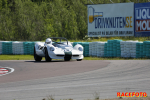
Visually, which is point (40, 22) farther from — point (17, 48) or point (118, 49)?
point (118, 49)

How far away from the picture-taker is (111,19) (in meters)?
28.3

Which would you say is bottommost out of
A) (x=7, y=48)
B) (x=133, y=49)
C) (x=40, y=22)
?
(x=7, y=48)

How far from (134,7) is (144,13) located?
142cm

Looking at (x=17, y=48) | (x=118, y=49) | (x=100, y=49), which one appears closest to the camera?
(x=118, y=49)

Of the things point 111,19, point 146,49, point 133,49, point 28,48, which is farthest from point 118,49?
point 111,19

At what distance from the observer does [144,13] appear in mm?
25797

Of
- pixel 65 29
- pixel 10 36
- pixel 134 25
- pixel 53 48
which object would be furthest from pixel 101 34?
pixel 10 36

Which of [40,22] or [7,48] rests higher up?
[40,22]

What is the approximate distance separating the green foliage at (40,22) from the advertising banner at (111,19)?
15323 millimetres

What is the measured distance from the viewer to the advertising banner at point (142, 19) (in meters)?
25.6

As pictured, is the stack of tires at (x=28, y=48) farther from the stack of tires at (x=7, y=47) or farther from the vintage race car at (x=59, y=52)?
the vintage race car at (x=59, y=52)

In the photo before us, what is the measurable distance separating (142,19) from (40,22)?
22.8 metres

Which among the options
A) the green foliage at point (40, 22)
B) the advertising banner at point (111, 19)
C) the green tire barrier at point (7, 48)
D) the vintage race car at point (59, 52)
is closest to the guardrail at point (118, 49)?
the vintage race car at point (59, 52)

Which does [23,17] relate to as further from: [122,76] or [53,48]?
[122,76]
